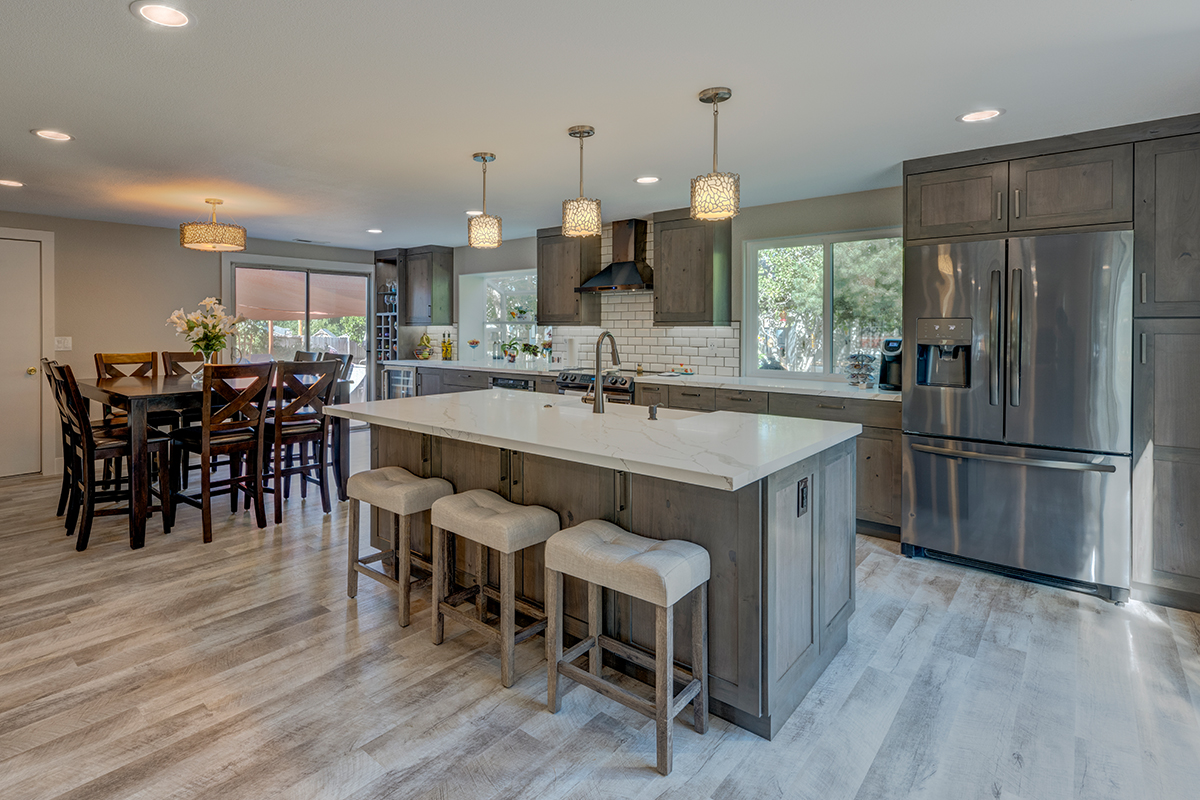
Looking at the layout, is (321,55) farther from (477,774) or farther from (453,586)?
(477,774)

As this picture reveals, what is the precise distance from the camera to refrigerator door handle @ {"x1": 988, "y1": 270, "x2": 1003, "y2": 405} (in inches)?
132

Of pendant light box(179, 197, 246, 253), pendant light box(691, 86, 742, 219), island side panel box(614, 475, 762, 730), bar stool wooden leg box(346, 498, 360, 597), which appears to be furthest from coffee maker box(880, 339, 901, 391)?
pendant light box(179, 197, 246, 253)

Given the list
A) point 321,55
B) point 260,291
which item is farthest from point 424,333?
point 321,55

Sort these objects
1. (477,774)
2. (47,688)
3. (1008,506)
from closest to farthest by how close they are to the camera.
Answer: (477,774), (47,688), (1008,506)

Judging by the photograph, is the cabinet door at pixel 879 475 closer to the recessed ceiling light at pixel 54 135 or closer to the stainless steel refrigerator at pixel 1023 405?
the stainless steel refrigerator at pixel 1023 405

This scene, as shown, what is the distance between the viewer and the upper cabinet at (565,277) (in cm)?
594

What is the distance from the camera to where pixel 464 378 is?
6.64 meters

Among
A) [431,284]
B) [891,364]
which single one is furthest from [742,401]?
[431,284]

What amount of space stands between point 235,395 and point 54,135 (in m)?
1.61

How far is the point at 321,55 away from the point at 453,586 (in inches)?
88.2

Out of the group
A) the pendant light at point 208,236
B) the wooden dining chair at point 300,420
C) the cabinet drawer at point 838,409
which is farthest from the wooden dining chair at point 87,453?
the cabinet drawer at point 838,409

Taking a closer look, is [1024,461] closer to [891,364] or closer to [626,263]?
[891,364]

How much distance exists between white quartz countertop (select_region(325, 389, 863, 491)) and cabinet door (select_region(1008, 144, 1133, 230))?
1.75 metres

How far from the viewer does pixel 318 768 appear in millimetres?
1853
